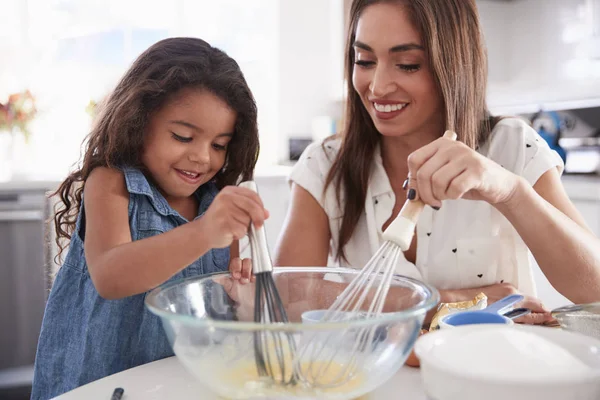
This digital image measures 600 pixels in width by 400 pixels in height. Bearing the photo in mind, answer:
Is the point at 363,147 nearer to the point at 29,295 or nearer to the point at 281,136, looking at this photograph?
the point at 29,295

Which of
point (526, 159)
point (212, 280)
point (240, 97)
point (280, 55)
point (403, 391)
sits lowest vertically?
point (403, 391)

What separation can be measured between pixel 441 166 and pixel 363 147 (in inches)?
22.1

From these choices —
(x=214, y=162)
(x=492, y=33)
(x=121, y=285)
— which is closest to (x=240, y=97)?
(x=214, y=162)

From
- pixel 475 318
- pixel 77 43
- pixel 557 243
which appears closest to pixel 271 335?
pixel 475 318

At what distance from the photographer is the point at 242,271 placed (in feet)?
2.83

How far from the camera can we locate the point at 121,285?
33.0 inches

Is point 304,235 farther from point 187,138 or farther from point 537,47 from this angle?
point 537,47

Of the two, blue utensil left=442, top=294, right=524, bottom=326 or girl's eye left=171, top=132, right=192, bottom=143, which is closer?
blue utensil left=442, top=294, right=524, bottom=326

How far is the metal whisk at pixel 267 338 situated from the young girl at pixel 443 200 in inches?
16.2

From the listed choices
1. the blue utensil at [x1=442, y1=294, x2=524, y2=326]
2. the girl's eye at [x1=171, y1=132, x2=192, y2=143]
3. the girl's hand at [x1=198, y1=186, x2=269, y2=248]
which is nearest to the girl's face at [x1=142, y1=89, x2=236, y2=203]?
the girl's eye at [x1=171, y1=132, x2=192, y2=143]

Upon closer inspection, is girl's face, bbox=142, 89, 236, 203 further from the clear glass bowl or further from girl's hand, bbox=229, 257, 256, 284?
the clear glass bowl

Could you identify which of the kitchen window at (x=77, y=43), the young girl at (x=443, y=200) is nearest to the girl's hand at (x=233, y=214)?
the young girl at (x=443, y=200)

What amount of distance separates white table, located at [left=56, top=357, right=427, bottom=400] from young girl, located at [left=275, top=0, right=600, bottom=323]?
33 centimetres

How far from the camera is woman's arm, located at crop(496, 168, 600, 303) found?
969 mm
